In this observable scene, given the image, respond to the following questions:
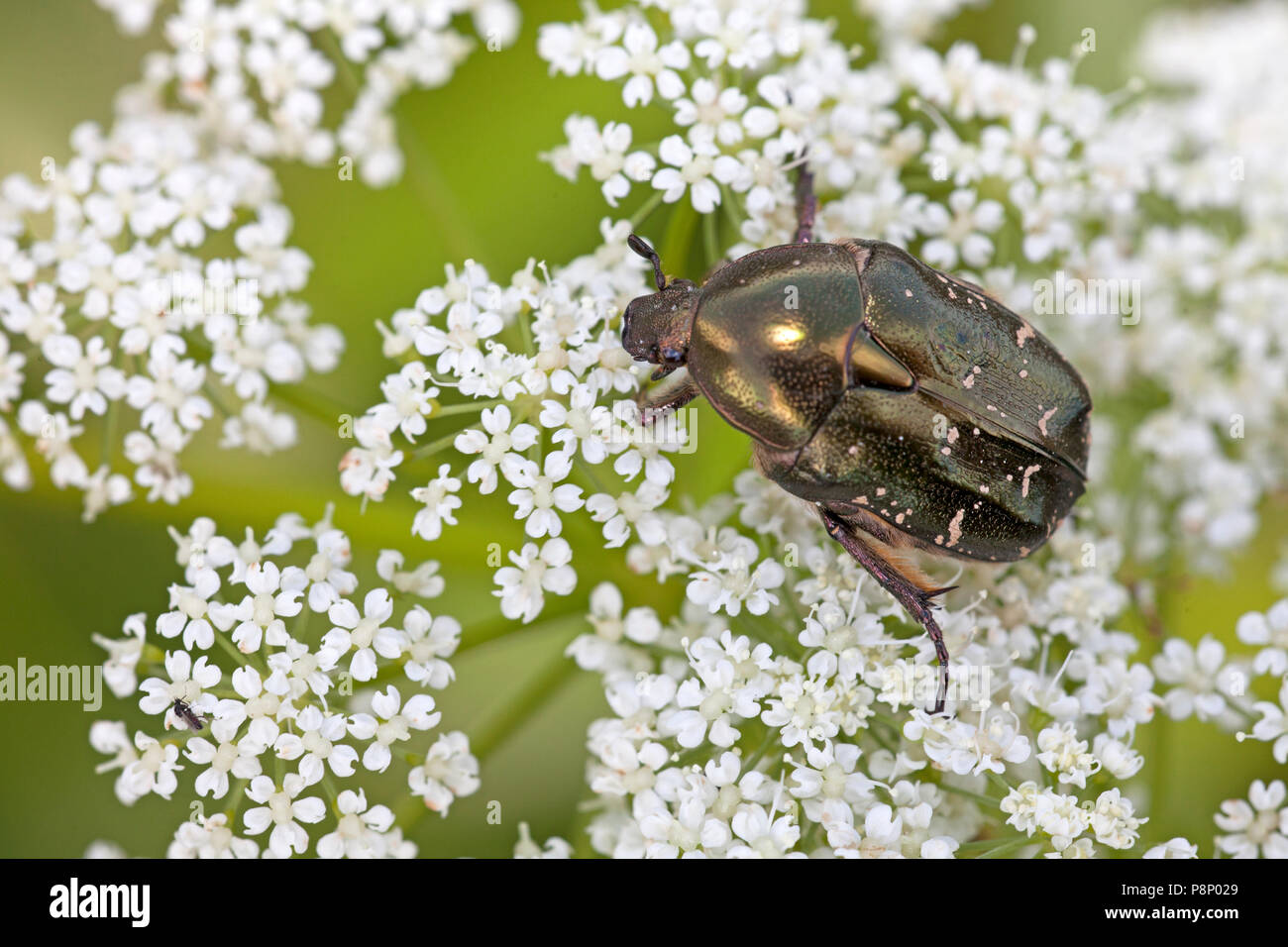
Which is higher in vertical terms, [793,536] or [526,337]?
[526,337]

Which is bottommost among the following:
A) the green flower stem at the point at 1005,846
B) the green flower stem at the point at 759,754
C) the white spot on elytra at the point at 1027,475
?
the green flower stem at the point at 1005,846

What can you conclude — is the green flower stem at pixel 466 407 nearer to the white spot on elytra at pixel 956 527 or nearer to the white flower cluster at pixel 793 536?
the white flower cluster at pixel 793 536

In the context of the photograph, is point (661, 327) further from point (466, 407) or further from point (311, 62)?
point (311, 62)

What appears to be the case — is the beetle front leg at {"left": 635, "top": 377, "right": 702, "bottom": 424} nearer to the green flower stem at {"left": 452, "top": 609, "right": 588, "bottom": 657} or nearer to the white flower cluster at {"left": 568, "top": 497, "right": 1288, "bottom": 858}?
the white flower cluster at {"left": 568, "top": 497, "right": 1288, "bottom": 858}

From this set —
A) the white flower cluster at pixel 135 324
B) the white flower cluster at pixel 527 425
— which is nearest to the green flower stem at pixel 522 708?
the white flower cluster at pixel 527 425

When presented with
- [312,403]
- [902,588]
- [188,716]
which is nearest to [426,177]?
[312,403]

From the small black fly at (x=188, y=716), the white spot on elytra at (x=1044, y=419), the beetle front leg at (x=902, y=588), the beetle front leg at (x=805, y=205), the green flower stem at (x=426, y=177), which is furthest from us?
the green flower stem at (x=426, y=177)
